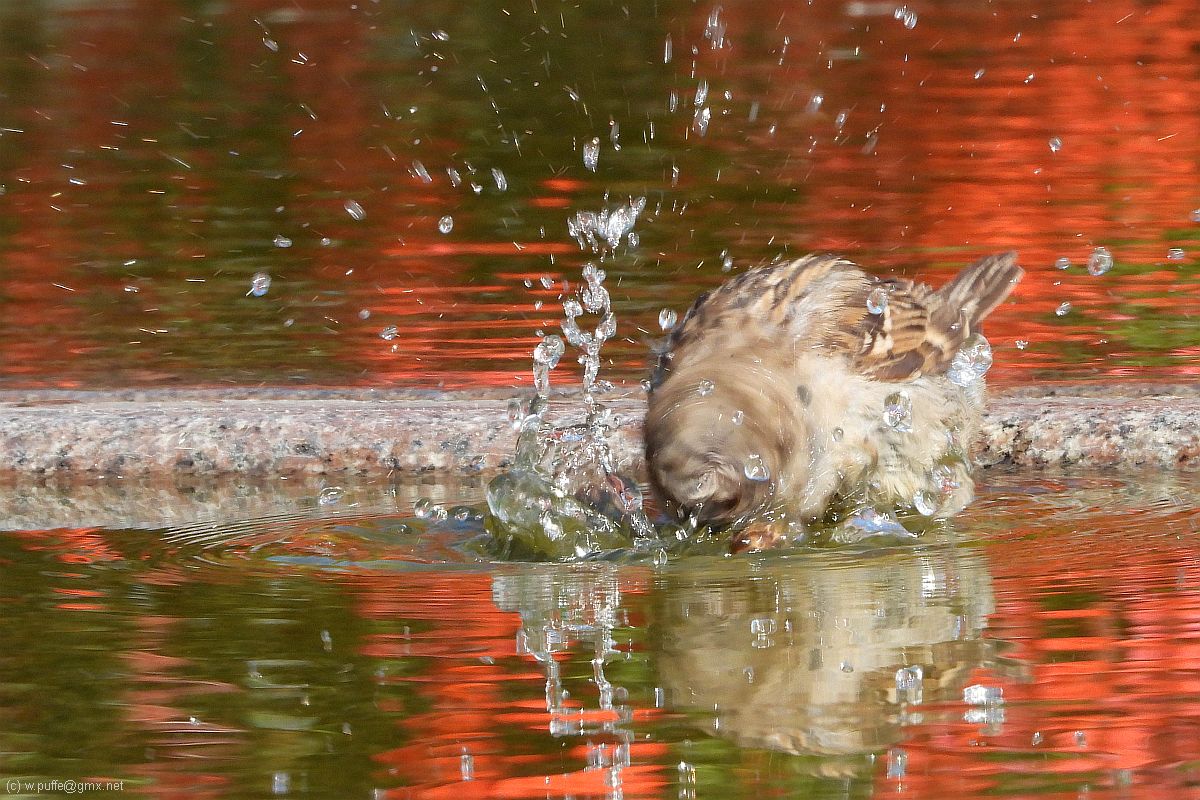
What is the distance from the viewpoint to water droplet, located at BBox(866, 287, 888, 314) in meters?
5.29

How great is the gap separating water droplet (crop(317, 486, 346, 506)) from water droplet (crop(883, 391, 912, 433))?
59.2 inches

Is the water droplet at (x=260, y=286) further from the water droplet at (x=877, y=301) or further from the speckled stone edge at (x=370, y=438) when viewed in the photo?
the water droplet at (x=877, y=301)

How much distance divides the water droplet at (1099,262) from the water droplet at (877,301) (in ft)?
11.3

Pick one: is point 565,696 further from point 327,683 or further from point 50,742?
point 50,742

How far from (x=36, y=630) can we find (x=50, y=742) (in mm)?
820

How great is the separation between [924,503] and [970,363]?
2.85ft

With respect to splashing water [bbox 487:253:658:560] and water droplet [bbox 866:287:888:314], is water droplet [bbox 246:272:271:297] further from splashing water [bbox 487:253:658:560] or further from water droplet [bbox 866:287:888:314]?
water droplet [bbox 866:287:888:314]

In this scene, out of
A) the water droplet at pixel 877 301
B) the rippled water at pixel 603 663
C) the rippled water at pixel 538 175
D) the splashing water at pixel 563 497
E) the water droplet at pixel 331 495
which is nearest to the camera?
the rippled water at pixel 603 663

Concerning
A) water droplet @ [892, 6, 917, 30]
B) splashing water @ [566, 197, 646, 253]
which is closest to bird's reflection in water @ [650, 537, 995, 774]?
splashing water @ [566, 197, 646, 253]

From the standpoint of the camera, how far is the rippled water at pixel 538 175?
7992 millimetres

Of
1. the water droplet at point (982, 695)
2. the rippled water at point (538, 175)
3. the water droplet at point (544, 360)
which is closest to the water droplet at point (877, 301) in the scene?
the water droplet at point (544, 360)

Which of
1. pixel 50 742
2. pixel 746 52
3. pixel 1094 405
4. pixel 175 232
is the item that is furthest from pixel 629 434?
pixel 746 52

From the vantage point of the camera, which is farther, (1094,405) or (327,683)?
(1094,405)

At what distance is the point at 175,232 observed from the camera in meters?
10.1
